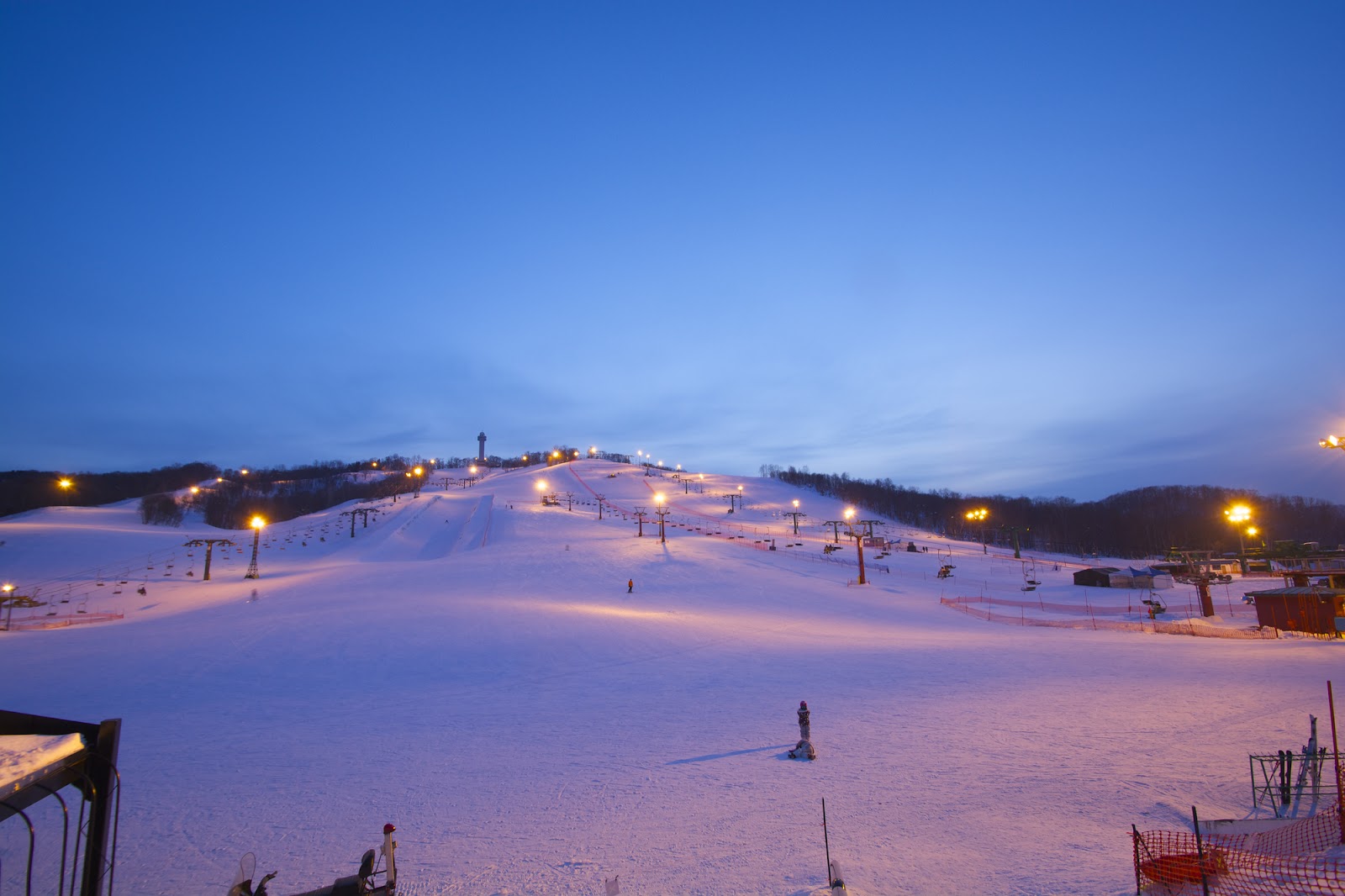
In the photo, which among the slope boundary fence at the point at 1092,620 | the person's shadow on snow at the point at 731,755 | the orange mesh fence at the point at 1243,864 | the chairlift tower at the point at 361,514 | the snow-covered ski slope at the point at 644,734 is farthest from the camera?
the chairlift tower at the point at 361,514

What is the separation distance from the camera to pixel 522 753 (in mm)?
12859

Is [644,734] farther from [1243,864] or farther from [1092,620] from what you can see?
Answer: [1092,620]

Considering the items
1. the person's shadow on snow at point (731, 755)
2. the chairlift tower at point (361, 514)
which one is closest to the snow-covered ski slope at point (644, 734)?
the person's shadow on snow at point (731, 755)

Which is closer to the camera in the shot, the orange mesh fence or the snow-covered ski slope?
the orange mesh fence

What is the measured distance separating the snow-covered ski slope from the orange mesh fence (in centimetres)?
43

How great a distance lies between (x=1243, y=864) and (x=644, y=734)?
10.0m

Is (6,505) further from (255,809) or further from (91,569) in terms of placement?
(255,809)

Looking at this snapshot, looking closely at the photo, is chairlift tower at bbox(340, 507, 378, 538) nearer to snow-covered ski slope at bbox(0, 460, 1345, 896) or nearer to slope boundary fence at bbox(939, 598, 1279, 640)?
snow-covered ski slope at bbox(0, 460, 1345, 896)

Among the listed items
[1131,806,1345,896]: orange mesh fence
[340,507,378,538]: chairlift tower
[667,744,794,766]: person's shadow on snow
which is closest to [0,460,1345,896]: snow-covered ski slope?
[667,744,794,766]: person's shadow on snow

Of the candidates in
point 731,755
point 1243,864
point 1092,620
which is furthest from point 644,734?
point 1092,620

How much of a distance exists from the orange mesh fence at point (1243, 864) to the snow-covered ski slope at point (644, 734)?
0.43 metres

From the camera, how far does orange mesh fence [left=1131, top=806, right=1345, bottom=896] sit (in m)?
6.76

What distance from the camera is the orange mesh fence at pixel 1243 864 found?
676 cm

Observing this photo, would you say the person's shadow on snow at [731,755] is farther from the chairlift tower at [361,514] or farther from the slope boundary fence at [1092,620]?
the chairlift tower at [361,514]
